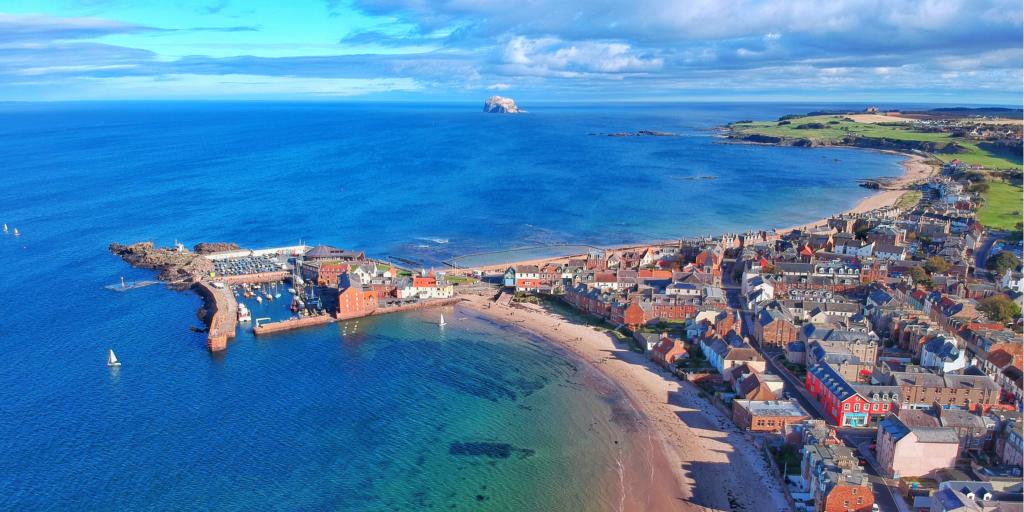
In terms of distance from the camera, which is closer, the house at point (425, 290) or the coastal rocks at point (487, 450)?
the coastal rocks at point (487, 450)

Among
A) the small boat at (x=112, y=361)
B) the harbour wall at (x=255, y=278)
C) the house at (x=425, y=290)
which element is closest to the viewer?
the small boat at (x=112, y=361)

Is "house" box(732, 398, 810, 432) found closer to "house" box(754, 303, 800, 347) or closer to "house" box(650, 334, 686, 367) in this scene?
"house" box(650, 334, 686, 367)

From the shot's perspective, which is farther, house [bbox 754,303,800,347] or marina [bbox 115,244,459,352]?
marina [bbox 115,244,459,352]

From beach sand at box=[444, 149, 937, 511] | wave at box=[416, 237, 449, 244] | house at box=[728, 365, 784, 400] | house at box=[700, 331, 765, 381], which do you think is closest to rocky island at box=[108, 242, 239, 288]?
wave at box=[416, 237, 449, 244]

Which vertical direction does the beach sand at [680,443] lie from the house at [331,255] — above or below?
below

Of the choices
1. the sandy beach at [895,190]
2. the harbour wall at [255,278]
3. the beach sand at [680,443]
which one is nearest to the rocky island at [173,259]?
the harbour wall at [255,278]

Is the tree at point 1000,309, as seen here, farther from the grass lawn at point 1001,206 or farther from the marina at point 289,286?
the marina at point 289,286

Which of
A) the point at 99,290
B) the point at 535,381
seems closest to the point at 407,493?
the point at 535,381
